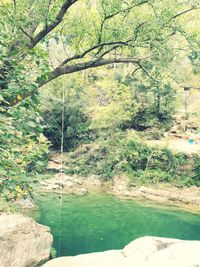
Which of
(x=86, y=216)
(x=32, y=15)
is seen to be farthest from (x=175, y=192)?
(x=32, y=15)

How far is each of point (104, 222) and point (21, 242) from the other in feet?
27.9

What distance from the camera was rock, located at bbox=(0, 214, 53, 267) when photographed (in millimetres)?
8562

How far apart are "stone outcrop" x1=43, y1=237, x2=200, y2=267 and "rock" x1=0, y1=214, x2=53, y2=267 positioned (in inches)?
35.3

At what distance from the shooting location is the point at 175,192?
75.3ft

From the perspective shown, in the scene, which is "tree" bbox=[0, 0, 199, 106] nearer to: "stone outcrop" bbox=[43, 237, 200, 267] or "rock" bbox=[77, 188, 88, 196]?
"stone outcrop" bbox=[43, 237, 200, 267]

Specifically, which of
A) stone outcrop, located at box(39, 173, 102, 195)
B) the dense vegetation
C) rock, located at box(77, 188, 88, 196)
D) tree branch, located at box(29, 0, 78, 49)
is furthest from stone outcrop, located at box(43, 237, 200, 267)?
stone outcrop, located at box(39, 173, 102, 195)

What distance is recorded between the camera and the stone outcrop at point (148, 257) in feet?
19.7

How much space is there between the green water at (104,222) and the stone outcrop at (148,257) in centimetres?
421

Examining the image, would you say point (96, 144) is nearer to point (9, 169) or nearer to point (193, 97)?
point (193, 97)

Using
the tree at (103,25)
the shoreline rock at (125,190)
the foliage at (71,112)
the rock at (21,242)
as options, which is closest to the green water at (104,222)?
the shoreline rock at (125,190)

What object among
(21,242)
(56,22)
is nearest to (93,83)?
(56,22)

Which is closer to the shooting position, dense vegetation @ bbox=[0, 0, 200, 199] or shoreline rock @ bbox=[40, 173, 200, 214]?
dense vegetation @ bbox=[0, 0, 200, 199]

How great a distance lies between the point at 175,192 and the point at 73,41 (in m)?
14.0

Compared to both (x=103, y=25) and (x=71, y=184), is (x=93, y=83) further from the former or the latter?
(x=103, y=25)
